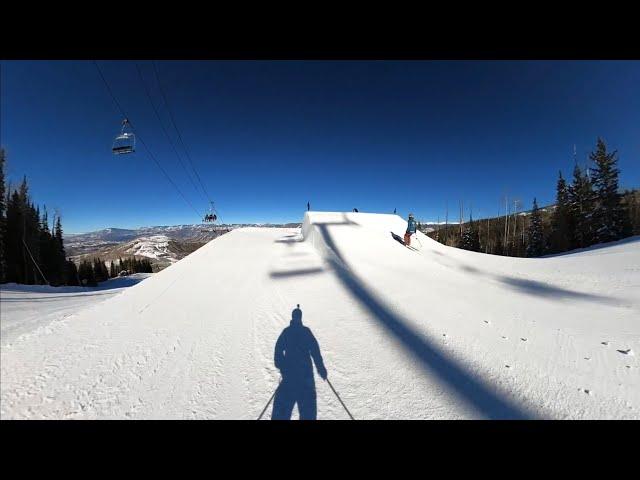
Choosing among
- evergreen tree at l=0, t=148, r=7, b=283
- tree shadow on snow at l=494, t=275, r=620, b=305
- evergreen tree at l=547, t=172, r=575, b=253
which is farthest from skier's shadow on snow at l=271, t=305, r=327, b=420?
evergreen tree at l=547, t=172, r=575, b=253

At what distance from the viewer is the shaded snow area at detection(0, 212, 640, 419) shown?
2510 mm

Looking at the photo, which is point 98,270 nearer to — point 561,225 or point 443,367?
point 443,367

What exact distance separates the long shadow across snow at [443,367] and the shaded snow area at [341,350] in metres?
0.02

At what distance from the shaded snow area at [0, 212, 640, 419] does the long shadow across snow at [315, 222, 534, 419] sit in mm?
19

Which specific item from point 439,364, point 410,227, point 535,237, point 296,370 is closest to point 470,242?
point 535,237

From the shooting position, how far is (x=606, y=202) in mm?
25844

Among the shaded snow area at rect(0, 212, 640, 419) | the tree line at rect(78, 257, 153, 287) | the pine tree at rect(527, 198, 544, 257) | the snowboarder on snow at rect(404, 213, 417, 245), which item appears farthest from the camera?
the tree line at rect(78, 257, 153, 287)

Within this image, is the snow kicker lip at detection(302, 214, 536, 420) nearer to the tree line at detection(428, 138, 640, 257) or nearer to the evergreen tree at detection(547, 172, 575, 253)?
the tree line at detection(428, 138, 640, 257)

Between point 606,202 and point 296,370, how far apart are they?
3990 centimetres

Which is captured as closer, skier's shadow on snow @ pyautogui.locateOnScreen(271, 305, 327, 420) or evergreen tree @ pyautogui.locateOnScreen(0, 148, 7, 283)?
evergreen tree @ pyautogui.locateOnScreen(0, 148, 7, 283)

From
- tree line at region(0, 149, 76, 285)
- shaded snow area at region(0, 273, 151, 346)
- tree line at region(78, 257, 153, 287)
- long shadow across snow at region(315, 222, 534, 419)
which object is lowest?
tree line at region(78, 257, 153, 287)
